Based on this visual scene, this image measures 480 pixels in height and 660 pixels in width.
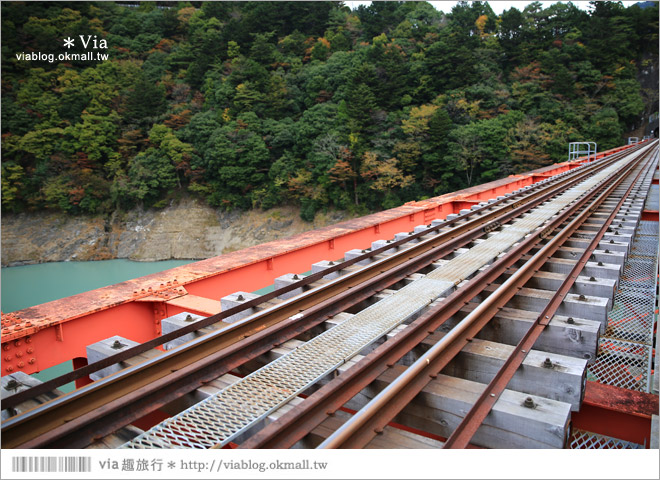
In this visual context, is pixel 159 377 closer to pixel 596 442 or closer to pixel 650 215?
pixel 596 442

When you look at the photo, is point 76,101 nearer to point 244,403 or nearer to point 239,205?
point 239,205

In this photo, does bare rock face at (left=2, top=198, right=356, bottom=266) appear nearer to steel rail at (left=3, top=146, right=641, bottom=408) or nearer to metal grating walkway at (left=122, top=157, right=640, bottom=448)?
steel rail at (left=3, top=146, right=641, bottom=408)

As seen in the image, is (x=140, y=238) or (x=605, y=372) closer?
(x=605, y=372)

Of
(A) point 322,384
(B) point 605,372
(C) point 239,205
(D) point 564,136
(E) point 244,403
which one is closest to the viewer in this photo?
(E) point 244,403

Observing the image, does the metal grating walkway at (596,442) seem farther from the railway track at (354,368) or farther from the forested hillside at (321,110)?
the forested hillside at (321,110)

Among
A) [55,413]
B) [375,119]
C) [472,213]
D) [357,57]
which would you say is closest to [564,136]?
[375,119]

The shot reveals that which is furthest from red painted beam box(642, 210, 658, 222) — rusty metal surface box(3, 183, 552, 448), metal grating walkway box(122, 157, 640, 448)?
rusty metal surface box(3, 183, 552, 448)
